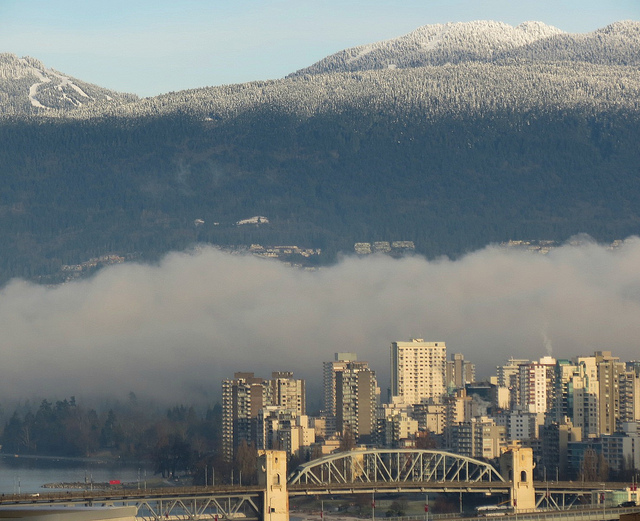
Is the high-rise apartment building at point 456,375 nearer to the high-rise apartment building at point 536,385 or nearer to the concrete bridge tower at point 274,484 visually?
the high-rise apartment building at point 536,385

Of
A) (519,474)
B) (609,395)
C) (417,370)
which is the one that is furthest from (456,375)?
(519,474)

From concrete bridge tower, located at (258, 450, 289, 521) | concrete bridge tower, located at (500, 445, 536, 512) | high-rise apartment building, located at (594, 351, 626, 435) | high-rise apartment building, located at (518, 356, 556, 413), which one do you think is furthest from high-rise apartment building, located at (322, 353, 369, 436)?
concrete bridge tower, located at (258, 450, 289, 521)

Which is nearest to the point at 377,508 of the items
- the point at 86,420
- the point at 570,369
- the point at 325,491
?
the point at 325,491

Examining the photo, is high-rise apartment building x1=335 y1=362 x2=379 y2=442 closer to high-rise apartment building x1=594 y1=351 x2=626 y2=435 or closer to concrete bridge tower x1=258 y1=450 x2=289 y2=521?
high-rise apartment building x1=594 y1=351 x2=626 y2=435

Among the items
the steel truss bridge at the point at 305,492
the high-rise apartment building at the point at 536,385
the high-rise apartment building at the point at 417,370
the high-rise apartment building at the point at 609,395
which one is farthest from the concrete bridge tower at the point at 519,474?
the high-rise apartment building at the point at 417,370

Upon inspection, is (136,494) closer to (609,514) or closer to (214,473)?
(609,514)

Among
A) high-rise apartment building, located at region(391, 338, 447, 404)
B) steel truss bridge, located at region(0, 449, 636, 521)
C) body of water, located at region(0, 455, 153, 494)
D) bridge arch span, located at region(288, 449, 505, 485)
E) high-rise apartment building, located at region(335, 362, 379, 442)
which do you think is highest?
high-rise apartment building, located at region(391, 338, 447, 404)
